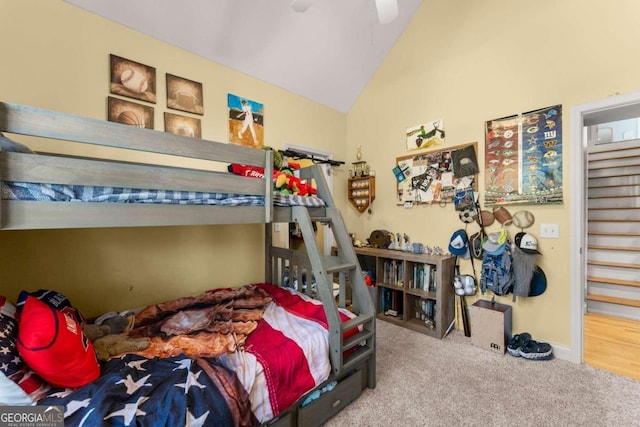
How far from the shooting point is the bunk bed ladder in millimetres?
1566

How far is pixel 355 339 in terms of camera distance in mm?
1669

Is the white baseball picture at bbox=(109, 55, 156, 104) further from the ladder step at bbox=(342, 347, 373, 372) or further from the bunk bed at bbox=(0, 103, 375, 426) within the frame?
the ladder step at bbox=(342, 347, 373, 372)

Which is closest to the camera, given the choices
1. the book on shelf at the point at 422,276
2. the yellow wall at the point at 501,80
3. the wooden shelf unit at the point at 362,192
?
the yellow wall at the point at 501,80

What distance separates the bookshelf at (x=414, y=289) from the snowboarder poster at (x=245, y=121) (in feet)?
5.64

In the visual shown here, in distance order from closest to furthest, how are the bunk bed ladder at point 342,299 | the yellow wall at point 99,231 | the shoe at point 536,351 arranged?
the bunk bed ladder at point 342,299 → the yellow wall at point 99,231 → the shoe at point 536,351

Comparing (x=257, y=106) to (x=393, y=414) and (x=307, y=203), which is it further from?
(x=393, y=414)

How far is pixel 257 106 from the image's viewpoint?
2.81 m

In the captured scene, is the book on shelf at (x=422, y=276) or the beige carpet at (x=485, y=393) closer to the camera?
the beige carpet at (x=485, y=393)

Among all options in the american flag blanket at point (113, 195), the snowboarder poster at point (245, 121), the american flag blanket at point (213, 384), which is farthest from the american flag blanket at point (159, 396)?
the snowboarder poster at point (245, 121)

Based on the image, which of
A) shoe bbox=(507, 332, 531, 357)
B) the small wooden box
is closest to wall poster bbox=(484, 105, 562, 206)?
the small wooden box

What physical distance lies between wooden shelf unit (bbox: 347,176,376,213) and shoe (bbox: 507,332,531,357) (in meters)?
1.96

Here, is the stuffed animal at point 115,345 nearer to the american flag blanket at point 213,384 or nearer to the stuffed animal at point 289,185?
the american flag blanket at point 213,384

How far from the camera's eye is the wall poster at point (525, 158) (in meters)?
2.24

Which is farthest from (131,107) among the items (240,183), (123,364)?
(123,364)
